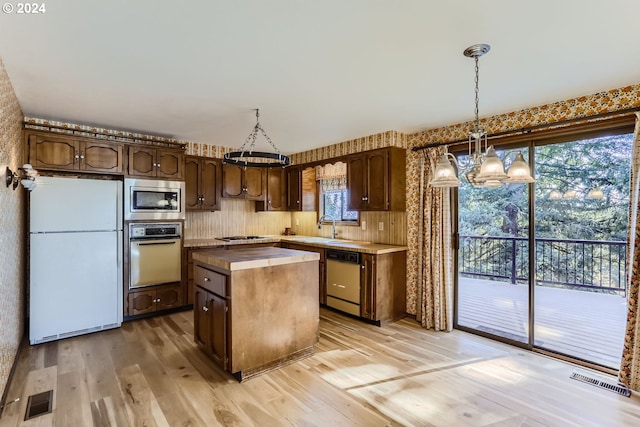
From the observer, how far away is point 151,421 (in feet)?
6.93

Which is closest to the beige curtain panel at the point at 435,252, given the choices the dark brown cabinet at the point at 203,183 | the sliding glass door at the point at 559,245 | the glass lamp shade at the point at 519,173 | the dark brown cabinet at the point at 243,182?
the sliding glass door at the point at 559,245

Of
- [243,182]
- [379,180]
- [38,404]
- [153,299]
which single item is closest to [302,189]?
[243,182]

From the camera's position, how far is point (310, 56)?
218 cm

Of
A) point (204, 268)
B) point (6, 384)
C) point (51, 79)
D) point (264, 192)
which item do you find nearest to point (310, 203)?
point (264, 192)

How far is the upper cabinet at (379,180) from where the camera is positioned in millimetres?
4125

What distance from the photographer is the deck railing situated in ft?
10.6

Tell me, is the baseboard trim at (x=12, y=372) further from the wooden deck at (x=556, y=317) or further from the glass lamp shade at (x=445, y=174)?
the wooden deck at (x=556, y=317)

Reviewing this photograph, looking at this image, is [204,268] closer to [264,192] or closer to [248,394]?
[248,394]

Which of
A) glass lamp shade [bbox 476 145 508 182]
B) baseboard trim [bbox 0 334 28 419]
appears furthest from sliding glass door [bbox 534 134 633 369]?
baseboard trim [bbox 0 334 28 419]

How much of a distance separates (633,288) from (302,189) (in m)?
4.26

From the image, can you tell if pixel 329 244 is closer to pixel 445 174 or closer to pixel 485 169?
pixel 445 174

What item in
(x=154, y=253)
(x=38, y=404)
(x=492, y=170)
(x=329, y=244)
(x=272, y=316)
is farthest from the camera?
(x=329, y=244)

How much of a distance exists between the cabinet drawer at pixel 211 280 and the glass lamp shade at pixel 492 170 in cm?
206

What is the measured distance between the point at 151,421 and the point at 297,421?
38.0 inches
